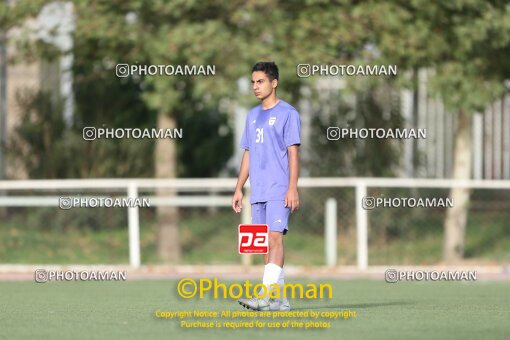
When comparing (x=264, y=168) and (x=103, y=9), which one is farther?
(x=103, y=9)

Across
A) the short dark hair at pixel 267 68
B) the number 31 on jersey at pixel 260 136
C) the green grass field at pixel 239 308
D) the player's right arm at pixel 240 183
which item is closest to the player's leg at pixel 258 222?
the player's right arm at pixel 240 183

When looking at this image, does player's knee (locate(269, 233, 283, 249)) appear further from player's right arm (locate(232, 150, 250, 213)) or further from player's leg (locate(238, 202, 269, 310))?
player's right arm (locate(232, 150, 250, 213))

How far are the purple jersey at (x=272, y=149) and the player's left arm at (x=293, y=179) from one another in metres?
0.06

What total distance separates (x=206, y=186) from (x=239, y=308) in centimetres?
840

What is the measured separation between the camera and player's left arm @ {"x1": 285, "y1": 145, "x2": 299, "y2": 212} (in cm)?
1045

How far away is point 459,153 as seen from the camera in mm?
21406

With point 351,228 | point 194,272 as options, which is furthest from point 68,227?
point 351,228

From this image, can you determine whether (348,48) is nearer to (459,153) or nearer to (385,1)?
(385,1)

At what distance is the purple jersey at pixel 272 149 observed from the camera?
34.6 feet

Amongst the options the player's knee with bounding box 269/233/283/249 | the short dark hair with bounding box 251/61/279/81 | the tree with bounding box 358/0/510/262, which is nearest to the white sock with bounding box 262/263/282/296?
the player's knee with bounding box 269/233/283/249

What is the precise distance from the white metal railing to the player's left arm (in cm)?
889

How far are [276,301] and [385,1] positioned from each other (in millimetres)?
9539

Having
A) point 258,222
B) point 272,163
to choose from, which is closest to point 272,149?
point 272,163

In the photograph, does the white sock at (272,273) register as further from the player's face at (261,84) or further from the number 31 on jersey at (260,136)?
the player's face at (261,84)
